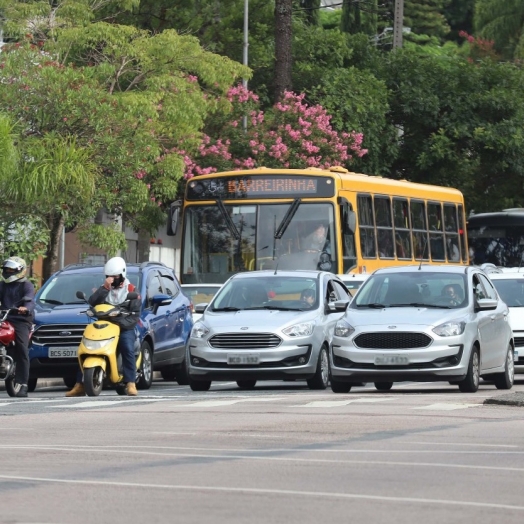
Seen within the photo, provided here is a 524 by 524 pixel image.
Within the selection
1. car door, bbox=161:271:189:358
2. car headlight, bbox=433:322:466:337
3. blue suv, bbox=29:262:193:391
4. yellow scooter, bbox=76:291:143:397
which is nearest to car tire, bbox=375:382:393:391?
car headlight, bbox=433:322:466:337

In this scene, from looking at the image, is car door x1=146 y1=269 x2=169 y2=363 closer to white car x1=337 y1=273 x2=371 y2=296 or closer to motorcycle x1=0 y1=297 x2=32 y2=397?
motorcycle x1=0 y1=297 x2=32 y2=397

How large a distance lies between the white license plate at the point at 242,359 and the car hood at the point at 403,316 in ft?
4.39

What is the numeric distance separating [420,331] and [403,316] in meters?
0.42

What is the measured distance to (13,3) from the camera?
3744cm

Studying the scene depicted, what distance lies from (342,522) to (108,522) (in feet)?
3.66

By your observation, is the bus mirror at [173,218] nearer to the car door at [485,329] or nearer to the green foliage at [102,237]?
the green foliage at [102,237]

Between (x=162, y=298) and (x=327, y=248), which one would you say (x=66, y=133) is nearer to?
(x=327, y=248)

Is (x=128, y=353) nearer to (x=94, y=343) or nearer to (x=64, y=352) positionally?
(x=94, y=343)

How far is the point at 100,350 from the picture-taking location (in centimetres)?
2072

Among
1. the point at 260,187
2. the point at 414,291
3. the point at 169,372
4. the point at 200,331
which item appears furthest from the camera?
the point at 260,187

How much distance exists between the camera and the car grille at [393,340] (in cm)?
2064

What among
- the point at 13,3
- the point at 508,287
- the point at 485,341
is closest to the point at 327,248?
the point at 508,287

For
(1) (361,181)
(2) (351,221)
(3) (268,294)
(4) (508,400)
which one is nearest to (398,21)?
→ (1) (361,181)

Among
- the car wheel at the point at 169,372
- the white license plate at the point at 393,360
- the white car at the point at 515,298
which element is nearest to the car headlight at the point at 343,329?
the white license plate at the point at 393,360
